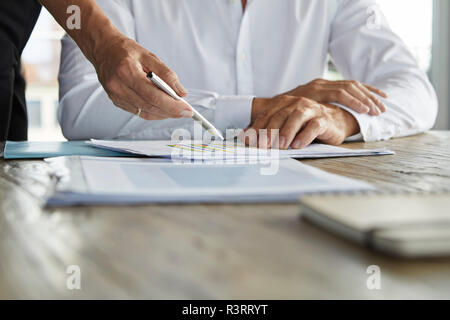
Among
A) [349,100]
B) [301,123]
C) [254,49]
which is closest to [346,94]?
[349,100]

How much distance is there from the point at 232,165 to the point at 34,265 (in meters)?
0.31

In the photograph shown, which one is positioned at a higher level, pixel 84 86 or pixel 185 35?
pixel 185 35

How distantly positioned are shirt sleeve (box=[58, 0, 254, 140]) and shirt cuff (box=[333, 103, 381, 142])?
0.64ft

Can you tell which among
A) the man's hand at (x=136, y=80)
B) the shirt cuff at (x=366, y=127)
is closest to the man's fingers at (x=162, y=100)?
the man's hand at (x=136, y=80)

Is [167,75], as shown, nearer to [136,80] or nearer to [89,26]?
[136,80]

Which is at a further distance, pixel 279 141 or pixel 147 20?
pixel 147 20

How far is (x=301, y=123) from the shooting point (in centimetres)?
73

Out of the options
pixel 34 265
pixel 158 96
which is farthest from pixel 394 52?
pixel 34 265

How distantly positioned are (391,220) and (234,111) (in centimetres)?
70

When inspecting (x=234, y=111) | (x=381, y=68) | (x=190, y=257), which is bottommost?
(x=190, y=257)

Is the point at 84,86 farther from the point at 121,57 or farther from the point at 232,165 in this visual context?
the point at 232,165

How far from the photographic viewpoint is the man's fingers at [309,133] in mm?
722

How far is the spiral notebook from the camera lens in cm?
22

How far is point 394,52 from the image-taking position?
1172 mm
